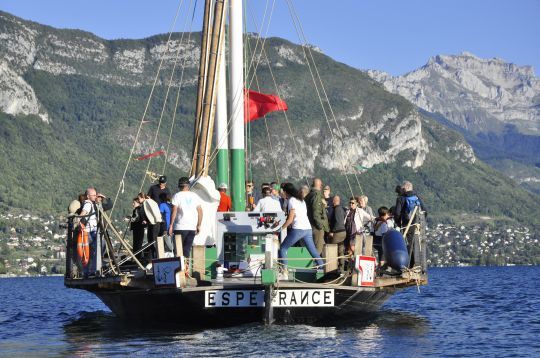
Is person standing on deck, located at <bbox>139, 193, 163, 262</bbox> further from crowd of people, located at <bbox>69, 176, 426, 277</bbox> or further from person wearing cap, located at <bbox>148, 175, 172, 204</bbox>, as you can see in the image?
person wearing cap, located at <bbox>148, 175, 172, 204</bbox>

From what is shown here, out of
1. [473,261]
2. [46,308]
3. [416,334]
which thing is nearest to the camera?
[416,334]

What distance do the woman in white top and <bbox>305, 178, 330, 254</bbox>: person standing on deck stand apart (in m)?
1.51

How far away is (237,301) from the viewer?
71.1ft

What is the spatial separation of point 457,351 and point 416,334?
10.7ft

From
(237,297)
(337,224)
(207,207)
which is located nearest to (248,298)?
(237,297)

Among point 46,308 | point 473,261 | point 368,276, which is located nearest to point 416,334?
point 368,276

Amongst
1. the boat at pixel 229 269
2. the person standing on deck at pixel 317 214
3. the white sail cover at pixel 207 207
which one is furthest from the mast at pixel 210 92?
the person standing on deck at pixel 317 214

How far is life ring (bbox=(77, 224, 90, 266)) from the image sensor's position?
25531 millimetres

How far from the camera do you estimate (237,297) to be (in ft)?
71.1

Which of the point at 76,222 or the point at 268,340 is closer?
the point at 268,340

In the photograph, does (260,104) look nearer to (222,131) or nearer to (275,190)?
(222,131)

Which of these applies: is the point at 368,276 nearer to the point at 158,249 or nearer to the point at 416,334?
the point at 416,334

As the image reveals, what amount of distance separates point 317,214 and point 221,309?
163 inches

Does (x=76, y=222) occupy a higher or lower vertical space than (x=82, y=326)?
higher
